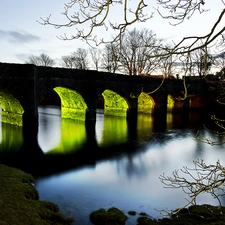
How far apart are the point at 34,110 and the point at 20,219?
1227cm

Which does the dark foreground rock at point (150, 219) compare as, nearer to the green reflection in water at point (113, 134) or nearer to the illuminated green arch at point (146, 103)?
the green reflection in water at point (113, 134)

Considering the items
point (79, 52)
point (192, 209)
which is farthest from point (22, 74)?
point (79, 52)

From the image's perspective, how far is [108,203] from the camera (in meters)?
6.65

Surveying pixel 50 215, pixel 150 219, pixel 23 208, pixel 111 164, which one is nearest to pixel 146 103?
pixel 111 164

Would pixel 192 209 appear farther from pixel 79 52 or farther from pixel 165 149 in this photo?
pixel 79 52

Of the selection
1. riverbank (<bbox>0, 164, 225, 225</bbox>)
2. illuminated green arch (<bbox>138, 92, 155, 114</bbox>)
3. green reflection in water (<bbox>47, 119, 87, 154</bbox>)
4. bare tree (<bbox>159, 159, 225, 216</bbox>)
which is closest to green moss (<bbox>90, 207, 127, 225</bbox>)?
riverbank (<bbox>0, 164, 225, 225</bbox>)

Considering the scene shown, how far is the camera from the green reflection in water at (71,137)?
12516mm

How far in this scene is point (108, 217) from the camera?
5.61m

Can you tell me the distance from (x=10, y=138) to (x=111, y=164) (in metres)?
6.91

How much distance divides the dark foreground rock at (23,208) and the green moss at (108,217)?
20.6 inches

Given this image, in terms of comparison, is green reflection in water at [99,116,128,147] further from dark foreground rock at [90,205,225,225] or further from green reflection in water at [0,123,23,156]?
dark foreground rock at [90,205,225,225]

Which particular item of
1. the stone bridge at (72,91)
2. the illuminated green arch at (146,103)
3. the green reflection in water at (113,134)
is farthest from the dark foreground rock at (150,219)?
the illuminated green arch at (146,103)

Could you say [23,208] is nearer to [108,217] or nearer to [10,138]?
[108,217]

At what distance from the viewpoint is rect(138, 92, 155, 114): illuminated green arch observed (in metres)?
27.7
